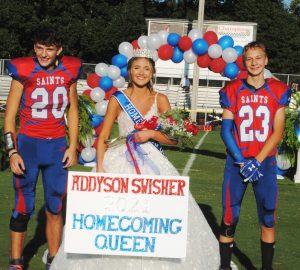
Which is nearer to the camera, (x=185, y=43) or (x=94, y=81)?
(x=185, y=43)

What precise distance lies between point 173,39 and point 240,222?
7.94m

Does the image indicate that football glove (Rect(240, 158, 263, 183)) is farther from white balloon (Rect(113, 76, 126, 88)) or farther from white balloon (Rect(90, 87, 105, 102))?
white balloon (Rect(113, 76, 126, 88))

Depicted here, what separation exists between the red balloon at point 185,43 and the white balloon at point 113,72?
4.86 ft

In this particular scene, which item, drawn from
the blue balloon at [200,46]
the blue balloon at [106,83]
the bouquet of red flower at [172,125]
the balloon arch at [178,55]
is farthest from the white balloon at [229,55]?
the bouquet of red flower at [172,125]

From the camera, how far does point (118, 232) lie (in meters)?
5.21

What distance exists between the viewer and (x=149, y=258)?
18.2 feet

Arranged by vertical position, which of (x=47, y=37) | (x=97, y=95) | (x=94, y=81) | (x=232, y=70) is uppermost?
(x=47, y=37)

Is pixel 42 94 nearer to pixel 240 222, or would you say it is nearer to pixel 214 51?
pixel 240 222

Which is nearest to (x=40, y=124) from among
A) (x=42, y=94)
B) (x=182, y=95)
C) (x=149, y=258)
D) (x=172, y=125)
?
(x=42, y=94)

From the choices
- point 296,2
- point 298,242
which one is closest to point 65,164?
point 298,242

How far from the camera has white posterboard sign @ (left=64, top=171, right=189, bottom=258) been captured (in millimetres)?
5203

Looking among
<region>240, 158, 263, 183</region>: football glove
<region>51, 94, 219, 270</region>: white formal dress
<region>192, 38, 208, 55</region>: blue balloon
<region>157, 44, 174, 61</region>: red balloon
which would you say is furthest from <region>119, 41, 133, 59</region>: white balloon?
<region>240, 158, 263, 183</region>: football glove

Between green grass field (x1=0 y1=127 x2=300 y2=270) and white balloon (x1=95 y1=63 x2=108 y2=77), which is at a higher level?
white balloon (x1=95 y1=63 x2=108 y2=77)

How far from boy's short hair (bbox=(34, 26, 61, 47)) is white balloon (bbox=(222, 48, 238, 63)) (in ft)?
→ 32.7
